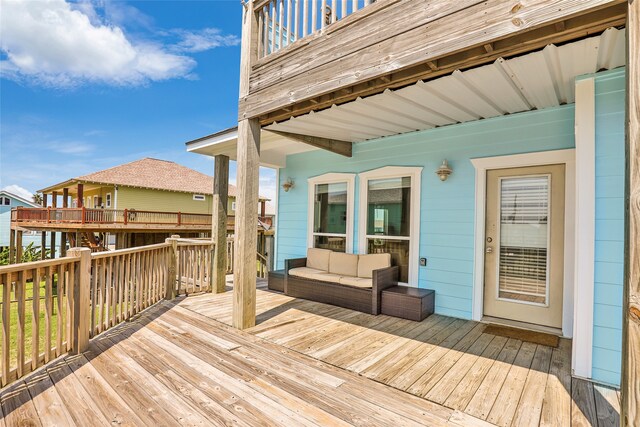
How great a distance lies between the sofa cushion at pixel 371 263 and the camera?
187 inches

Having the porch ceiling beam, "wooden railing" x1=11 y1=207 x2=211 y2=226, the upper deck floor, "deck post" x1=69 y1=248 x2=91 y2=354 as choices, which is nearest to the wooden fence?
"deck post" x1=69 y1=248 x2=91 y2=354

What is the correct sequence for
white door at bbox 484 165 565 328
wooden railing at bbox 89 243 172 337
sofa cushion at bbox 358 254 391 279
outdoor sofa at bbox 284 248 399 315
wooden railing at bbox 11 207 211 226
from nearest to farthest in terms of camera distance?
wooden railing at bbox 89 243 172 337 < white door at bbox 484 165 565 328 < outdoor sofa at bbox 284 248 399 315 < sofa cushion at bbox 358 254 391 279 < wooden railing at bbox 11 207 211 226

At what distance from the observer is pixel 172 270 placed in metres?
5.10

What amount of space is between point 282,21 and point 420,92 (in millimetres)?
1713

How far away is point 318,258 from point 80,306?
3.49 metres

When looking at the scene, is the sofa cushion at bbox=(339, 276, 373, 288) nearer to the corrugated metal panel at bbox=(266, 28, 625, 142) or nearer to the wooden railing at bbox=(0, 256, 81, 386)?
the corrugated metal panel at bbox=(266, 28, 625, 142)

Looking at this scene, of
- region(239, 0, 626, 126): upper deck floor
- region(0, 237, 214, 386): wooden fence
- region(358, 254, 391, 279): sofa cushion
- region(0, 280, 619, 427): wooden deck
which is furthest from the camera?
region(358, 254, 391, 279): sofa cushion

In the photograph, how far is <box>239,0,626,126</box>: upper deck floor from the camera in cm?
179

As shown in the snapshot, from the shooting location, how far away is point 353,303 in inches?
180

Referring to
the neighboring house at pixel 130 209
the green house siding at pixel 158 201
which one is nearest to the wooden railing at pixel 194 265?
the neighboring house at pixel 130 209

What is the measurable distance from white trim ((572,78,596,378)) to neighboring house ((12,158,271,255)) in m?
8.64

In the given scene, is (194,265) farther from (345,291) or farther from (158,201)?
(158,201)

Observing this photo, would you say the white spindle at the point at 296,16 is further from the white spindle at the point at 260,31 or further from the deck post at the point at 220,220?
the deck post at the point at 220,220

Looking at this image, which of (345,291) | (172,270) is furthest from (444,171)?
(172,270)
